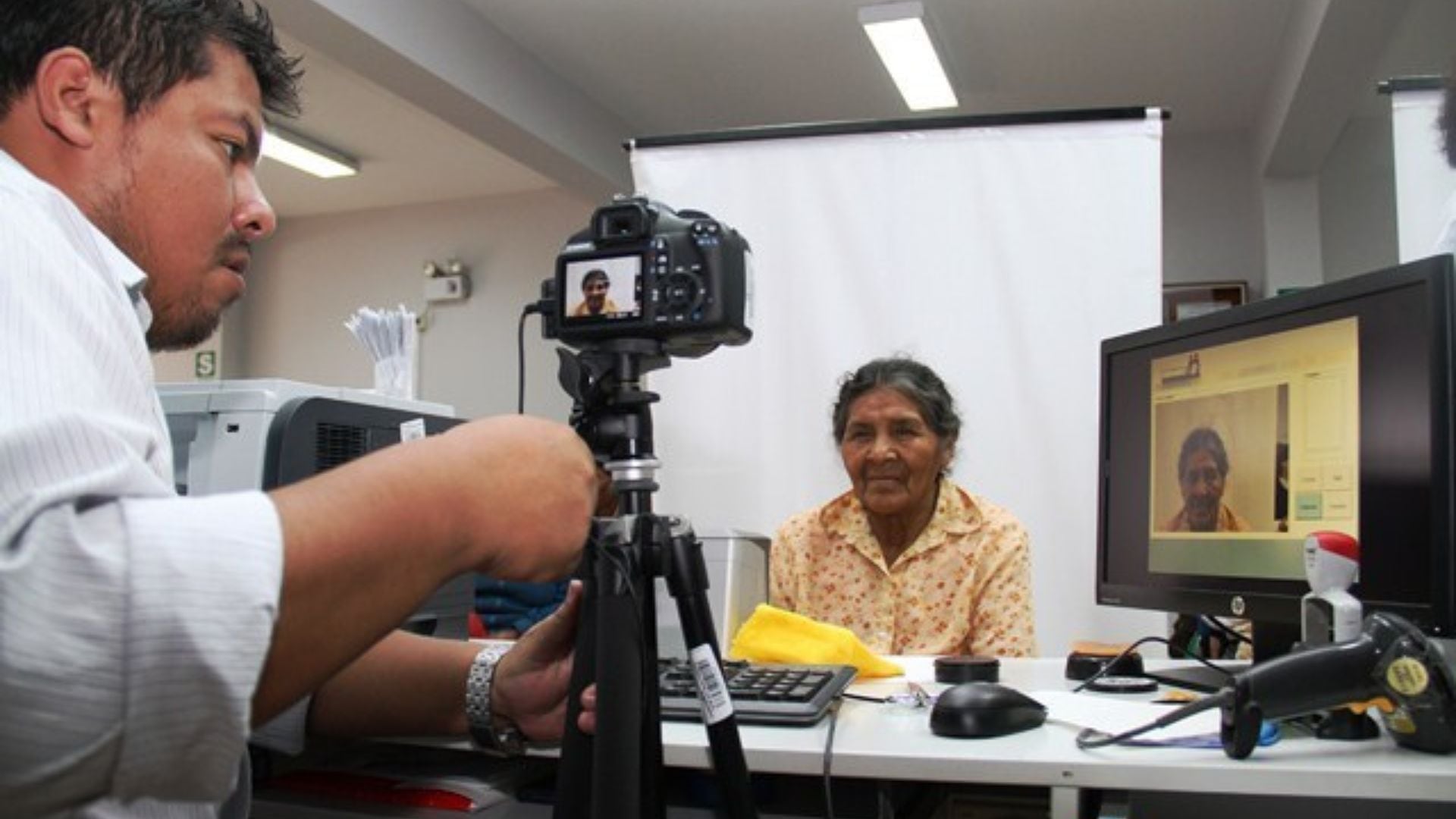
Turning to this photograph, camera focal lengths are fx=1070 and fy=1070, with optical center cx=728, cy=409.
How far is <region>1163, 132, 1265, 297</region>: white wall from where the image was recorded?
4.80m

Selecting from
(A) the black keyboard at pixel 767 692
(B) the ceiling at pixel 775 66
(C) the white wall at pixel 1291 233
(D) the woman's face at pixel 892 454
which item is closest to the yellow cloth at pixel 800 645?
(A) the black keyboard at pixel 767 692

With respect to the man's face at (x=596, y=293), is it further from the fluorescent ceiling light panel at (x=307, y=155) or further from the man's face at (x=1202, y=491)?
the fluorescent ceiling light panel at (x=307, y=155)

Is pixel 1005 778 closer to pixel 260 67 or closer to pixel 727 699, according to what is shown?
pixel 727 699

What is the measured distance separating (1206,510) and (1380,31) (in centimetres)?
278

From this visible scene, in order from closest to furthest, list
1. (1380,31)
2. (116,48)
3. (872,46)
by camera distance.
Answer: (116,48) → (1380,31) → (872,46)

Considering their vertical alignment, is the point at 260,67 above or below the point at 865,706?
above

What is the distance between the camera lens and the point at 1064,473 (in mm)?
2525

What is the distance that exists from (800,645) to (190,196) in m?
0.79

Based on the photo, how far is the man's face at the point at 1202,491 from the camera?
1.20 meters

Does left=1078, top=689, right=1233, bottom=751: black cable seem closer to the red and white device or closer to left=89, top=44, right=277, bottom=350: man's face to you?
the red and white device

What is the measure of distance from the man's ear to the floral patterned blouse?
1.59m

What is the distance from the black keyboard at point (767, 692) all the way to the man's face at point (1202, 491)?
444 mm

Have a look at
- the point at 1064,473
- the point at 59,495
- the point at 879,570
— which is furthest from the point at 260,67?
the point at 1064,473

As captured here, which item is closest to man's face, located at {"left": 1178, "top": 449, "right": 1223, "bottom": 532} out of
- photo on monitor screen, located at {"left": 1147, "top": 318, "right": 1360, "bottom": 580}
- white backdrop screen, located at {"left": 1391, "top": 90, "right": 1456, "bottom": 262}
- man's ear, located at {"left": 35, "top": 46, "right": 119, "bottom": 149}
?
photo on monitor screen, located at {"left": 1147, "top": 318, "right": 1360, "bottom": 580}
